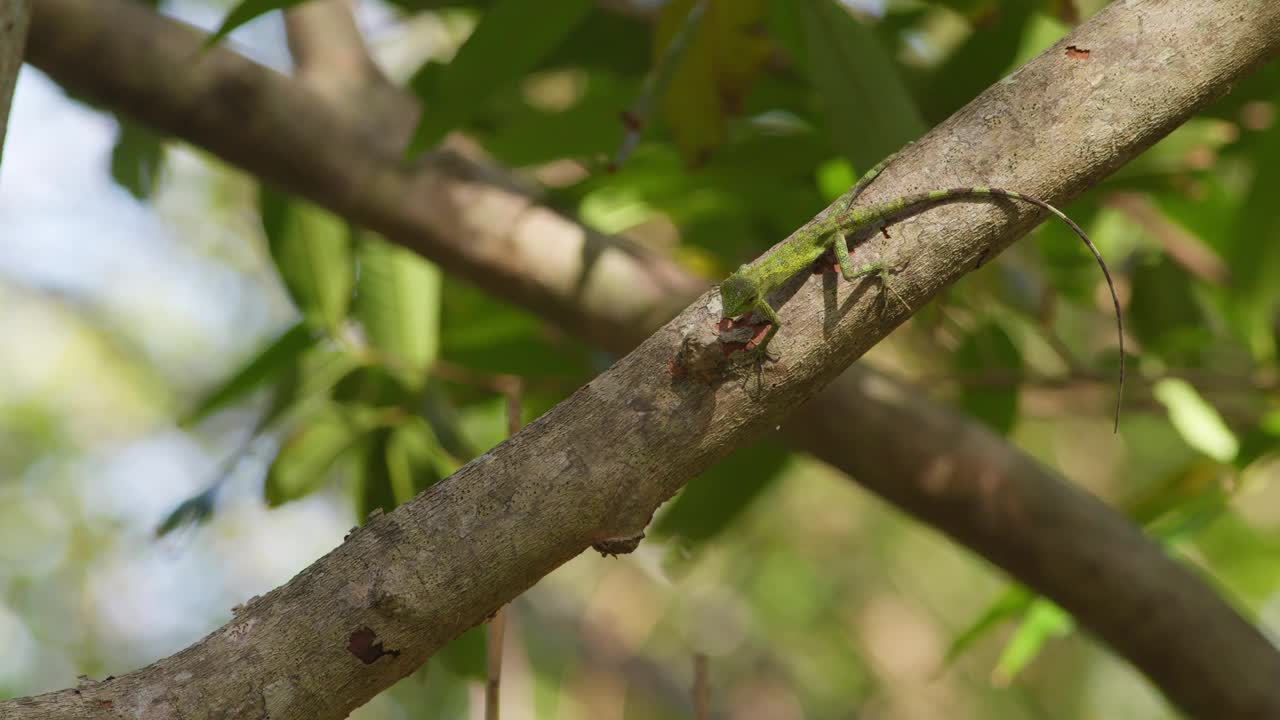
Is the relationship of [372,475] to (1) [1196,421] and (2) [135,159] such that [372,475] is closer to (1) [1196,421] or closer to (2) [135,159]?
(2) [135,159]

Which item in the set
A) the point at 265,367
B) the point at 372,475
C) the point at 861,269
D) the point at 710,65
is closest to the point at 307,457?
the point at 372,475

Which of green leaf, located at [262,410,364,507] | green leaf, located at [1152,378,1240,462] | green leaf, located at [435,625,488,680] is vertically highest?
green leaf, located at [262,410,364,507]

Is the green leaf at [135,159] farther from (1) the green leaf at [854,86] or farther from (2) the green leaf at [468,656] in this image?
(1) the green leaf at [854,86]

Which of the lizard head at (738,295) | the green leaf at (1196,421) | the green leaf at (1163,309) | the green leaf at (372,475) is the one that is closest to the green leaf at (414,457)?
the green leaf at (372,475)

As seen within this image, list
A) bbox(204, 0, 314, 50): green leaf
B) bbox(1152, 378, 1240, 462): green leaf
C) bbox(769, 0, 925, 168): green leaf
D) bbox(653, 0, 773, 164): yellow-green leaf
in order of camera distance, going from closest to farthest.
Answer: bbox(204, 0, 314, 50): green leaf < bbox(769, 0, 925, 168): green leaf < bbox(653, 0, 773, 164): yellow-green leaf < bbox(1152, 378, 1240, 462): green leaf

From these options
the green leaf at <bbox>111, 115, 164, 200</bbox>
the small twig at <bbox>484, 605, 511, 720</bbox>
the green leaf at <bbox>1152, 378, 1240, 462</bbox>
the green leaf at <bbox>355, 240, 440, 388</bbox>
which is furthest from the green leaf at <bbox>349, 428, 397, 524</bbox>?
the green leaf at <bbox>1152, 378, 1240, 462</bbox>

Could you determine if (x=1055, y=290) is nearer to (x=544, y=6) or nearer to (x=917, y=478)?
(x=917, y=478)

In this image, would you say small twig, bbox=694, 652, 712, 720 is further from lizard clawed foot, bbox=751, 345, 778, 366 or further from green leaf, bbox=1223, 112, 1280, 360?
green leaf, bbox=1223, 112, 1280, 360
